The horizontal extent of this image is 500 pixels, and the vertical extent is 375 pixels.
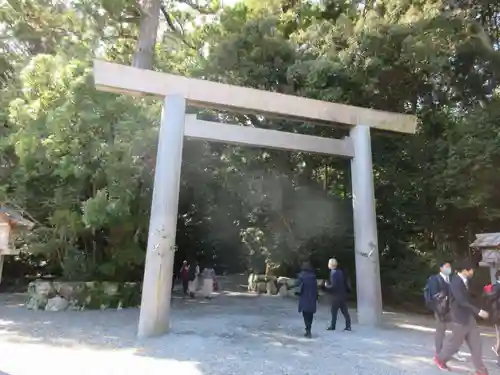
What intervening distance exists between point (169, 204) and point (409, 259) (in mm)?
8461

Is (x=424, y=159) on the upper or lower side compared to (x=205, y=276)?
upper

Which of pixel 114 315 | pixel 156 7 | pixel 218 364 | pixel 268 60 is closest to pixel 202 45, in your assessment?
pixel 156 7

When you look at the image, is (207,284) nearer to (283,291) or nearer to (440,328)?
(283,291)

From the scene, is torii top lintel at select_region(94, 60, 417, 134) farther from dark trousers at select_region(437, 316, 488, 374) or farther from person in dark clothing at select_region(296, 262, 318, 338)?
dark trousers at select_region(437, 316, 488, 374)

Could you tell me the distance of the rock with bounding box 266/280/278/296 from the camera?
16516 mm

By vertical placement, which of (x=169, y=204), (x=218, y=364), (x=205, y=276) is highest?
(x=169, y=204)

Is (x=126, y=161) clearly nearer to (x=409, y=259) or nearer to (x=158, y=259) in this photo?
(x=158, y=259)

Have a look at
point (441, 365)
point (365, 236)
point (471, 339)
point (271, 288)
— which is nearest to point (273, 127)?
point (365, 236)

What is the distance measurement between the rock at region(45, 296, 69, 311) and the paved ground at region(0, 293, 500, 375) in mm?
561

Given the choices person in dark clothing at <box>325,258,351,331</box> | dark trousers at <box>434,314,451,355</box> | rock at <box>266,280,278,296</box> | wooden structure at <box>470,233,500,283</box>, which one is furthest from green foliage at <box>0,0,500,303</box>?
dark trousers at <box>434,314,451,355</box>

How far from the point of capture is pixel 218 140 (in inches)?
348

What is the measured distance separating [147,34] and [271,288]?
403 inches

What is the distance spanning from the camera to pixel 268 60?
13.2m

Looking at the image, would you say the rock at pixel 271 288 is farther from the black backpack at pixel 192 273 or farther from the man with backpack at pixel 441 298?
the man with backpack at pixel 441 298
